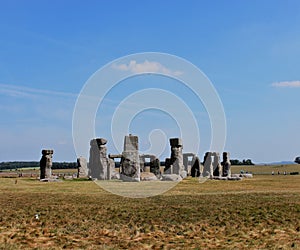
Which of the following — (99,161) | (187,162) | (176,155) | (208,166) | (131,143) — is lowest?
(208,166)

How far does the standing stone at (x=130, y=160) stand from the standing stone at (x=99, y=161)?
282 centimetres

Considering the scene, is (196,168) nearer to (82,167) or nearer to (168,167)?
(168,167)

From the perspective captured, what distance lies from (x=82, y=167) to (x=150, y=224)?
3245 centimetres

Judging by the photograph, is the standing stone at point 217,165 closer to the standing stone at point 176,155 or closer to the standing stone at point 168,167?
the standing stone at point 168,167

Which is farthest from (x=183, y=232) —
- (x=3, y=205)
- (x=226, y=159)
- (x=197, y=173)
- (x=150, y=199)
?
(x=226, y=159)

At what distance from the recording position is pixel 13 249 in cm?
1221

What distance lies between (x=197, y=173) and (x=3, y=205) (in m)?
30.8

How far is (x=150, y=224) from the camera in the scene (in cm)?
1544

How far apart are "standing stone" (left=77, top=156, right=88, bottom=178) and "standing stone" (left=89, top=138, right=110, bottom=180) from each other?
705cm

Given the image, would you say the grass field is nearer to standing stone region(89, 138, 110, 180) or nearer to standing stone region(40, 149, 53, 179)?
standing stone region(89, 138, 110, 180)

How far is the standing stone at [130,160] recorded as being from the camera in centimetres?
3534

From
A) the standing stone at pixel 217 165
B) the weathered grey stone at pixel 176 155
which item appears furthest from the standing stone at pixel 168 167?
the standing stone at pixel 217 165

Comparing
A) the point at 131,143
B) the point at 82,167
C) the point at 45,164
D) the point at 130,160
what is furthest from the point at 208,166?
the point at 45,164

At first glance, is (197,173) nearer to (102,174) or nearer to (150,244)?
(102,174)
